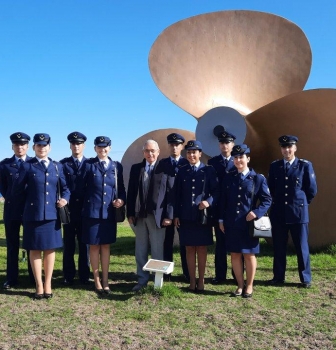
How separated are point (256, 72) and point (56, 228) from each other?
426 cm

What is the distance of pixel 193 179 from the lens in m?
4.65

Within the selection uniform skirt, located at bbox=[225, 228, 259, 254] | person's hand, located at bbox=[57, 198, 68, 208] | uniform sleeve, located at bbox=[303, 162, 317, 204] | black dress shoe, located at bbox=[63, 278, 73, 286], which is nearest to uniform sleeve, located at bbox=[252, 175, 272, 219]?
uniform skirt, located at bbox=[225, 228, 259, 254]

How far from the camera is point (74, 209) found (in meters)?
5.14

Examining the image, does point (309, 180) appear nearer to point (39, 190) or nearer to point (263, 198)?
point (263, 198)

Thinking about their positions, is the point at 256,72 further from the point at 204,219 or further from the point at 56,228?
Result: the point at 56,228

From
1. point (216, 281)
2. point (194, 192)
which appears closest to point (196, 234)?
point (194, 192)

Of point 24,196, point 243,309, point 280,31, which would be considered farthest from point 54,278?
point 280,31

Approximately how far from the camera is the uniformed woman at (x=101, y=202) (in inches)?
182

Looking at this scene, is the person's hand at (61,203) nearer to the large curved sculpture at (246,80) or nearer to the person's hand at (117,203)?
the person's hand at (117,203)

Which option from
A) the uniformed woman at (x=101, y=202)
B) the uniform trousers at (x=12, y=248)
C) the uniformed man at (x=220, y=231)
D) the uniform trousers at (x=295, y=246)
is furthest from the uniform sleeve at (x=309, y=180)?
the uniform trousers at (x=12, y=248)

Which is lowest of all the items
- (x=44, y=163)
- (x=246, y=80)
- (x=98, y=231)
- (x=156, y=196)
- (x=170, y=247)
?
(x=170, y=247)

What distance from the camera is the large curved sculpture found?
6109 millimetres

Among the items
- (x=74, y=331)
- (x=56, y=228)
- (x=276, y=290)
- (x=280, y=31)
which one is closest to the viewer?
(x=74, y=331)

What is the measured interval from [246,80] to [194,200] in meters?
3.27
